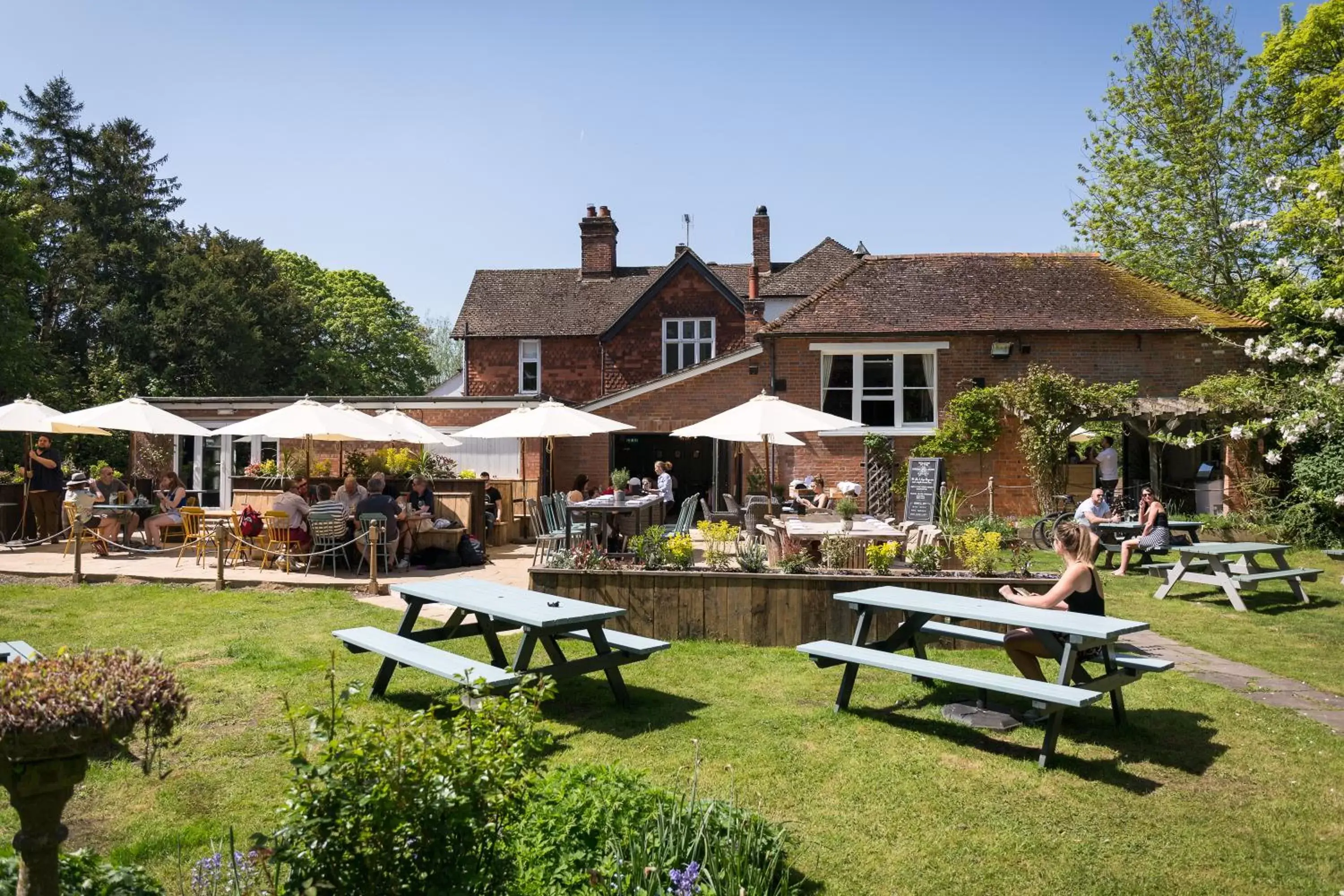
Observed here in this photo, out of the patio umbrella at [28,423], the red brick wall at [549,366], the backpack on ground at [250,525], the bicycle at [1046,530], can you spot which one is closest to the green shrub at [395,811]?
the backpack on ground at [250,525]

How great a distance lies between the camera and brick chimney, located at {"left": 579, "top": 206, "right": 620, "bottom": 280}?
32812mm

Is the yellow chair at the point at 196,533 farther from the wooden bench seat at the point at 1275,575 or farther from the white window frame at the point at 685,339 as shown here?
the white window frame at the point at 685,339

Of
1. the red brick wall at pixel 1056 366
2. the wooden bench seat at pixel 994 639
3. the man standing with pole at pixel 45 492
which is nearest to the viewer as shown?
the wooden bench seat at pixel 994 639

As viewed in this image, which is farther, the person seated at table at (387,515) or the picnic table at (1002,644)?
the person seated at table at (387,515)

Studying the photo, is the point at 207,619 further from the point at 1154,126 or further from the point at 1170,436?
the point at 1154,126

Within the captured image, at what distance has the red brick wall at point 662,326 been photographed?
96.4 feet

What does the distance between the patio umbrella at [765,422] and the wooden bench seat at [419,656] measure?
644cm

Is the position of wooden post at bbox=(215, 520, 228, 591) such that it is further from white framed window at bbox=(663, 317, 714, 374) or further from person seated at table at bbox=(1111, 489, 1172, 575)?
white framed window at bbox=(663, 317, 714, 374)

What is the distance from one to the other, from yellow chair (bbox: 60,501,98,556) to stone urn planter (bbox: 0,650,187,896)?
10.1m

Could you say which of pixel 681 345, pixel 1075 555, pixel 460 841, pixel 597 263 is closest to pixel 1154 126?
pixel 681 345

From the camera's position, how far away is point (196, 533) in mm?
14258

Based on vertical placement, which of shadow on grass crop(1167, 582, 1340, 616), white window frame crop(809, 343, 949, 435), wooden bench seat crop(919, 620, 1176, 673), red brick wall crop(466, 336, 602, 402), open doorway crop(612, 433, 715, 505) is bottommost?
shadow on grass crop(1167, 582, 1340, 616)

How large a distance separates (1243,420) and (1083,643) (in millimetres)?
15072

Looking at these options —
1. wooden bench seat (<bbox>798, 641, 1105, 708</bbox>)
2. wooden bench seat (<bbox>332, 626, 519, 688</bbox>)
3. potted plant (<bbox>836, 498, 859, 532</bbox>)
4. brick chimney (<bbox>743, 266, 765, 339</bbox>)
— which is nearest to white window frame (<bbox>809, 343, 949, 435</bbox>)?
brick chimney (<bbox>743, 266, 765, 339</bbox>)
